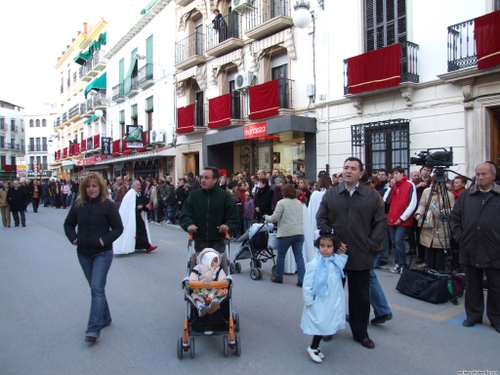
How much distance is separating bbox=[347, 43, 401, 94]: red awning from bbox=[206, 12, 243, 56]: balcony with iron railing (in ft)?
23.2

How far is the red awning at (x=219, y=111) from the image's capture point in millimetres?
18109

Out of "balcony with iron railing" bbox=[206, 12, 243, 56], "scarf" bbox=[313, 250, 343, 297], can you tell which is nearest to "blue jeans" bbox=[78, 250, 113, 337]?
"scarf" bbox=[313, 250, 343, 297]

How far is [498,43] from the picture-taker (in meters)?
9.05

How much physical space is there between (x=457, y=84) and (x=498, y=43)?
146 centimetres

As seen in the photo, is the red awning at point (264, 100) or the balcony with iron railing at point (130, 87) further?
the balcony with iron railing at point (130, 87)

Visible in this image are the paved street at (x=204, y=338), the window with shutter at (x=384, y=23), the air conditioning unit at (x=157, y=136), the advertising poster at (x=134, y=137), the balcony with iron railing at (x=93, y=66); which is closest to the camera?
the paved street at (x=204, y=338)

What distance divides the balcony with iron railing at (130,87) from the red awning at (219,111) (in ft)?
36.2

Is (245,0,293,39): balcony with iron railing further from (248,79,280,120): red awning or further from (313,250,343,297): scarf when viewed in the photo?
(313,250,343,297): scarf

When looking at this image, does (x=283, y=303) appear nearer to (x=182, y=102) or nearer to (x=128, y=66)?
(x=182, y=102)

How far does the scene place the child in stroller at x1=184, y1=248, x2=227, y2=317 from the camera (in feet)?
13.4

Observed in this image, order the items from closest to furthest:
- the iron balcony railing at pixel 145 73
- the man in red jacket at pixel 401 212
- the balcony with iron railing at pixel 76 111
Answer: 1. the man in red jacket at pixel 401 212
2. the iron balcony railing at pixel 145 73
3. the balcony with iron railing at pixel 76 111

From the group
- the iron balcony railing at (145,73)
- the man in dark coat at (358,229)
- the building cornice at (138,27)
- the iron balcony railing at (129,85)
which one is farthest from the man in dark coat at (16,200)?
the man in dark coat at (358,229)

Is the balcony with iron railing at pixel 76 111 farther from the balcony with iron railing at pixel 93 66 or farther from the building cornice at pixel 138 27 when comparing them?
the building cornice at pixel 138 27

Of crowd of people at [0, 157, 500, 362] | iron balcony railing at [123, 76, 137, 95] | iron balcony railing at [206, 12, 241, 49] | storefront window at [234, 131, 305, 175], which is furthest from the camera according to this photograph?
iron balcony railing at [123, 76, 137, 95]
